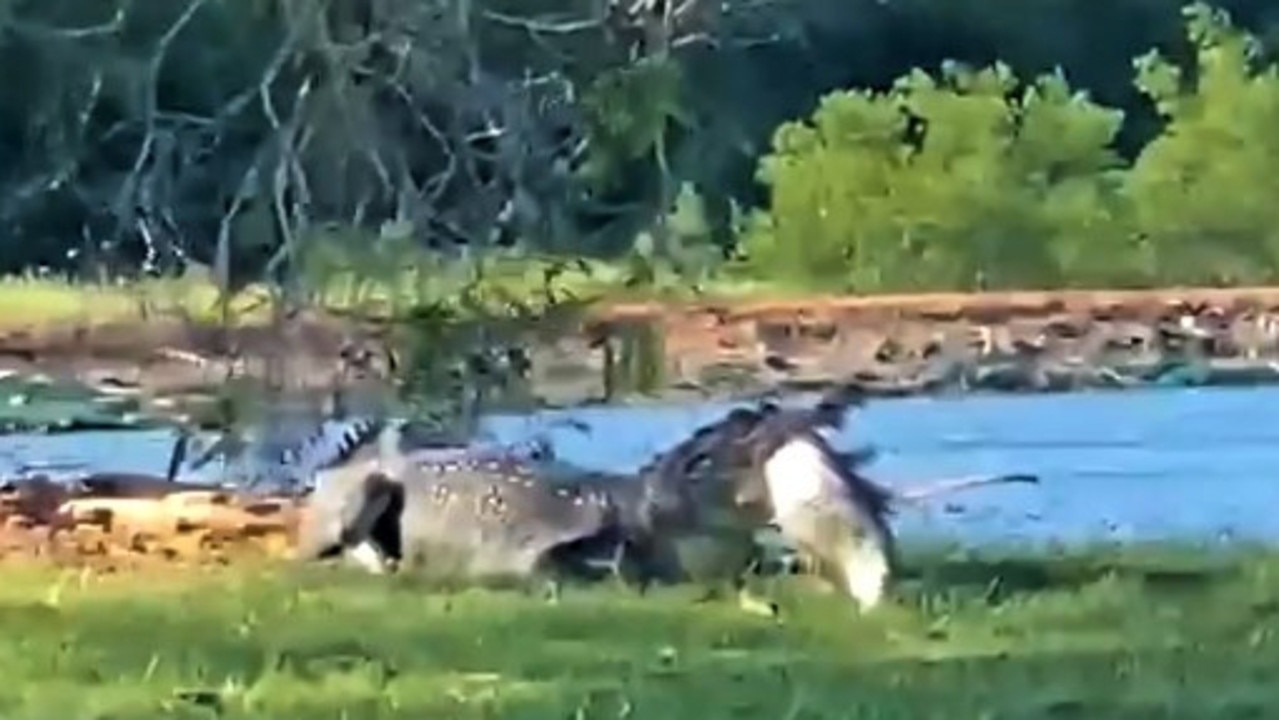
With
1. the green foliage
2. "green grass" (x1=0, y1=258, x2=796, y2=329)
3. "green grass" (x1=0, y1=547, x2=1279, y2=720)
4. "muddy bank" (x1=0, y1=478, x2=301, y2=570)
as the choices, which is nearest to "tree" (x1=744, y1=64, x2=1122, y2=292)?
the green foliage

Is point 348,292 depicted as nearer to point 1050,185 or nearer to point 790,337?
point 790,337

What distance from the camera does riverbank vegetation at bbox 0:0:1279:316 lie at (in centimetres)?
561

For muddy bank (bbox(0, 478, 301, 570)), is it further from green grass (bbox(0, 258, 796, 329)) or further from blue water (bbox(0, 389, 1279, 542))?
green grass (bbox(0, 258, 796, 329))

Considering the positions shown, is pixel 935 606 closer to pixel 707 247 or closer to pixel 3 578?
pixel 707 247

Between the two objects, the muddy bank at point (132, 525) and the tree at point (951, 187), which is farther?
the tree at point (951, 187)

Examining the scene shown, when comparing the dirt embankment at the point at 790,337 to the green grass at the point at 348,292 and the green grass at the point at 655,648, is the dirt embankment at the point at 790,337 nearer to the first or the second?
the green grass at the point at 348,292

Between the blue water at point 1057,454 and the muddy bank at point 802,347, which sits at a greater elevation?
the muddy bank at point 802,347

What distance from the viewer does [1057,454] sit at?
5.71 metres

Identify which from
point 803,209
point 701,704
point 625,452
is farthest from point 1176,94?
point 701,704

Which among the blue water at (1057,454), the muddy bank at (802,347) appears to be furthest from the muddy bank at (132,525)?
the muddy bank at (802,347)

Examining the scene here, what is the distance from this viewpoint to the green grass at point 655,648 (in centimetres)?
420

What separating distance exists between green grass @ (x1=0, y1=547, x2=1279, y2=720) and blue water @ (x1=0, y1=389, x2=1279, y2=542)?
0.59ft

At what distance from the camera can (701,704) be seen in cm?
418

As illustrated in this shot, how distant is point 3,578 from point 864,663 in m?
1.75
